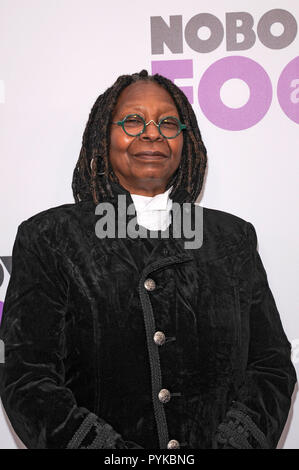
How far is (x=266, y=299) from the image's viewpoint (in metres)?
1.43

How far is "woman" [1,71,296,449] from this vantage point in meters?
1.23

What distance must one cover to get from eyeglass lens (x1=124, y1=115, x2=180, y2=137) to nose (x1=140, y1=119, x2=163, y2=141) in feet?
0.04

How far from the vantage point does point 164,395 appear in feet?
4.05

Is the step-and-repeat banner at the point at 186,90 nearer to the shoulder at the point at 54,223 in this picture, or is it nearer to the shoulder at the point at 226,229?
the shoulder at the point at 226,229

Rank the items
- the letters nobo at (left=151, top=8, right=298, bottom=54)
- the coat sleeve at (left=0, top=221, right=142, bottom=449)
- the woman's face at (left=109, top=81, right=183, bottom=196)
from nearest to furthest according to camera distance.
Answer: the coat sleeve at (left=0, top=221, right=142, bottom=449) < the woman's face at (left=109, top=81, right=183, bottom=196) < the letters nobo at (left=151, top=8, right=298, bottom=54)

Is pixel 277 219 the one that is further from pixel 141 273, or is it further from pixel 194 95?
pixel 141 273

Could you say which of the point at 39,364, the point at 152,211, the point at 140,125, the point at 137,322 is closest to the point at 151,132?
the point at 140,125

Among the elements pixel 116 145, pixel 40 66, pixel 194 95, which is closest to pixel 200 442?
pixel 116 145

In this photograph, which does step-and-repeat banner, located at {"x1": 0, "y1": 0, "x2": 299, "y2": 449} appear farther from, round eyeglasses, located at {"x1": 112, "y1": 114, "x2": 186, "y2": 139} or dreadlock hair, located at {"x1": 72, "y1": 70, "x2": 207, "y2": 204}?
round eyeglasses, located at {"x1": 112, "y1": 114, "x2": 186, "y2": 139}

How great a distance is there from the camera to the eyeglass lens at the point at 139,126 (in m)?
1.38

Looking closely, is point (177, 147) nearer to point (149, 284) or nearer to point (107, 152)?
point (107, 152)

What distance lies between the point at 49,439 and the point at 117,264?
40cm

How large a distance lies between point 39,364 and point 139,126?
2.00 feet

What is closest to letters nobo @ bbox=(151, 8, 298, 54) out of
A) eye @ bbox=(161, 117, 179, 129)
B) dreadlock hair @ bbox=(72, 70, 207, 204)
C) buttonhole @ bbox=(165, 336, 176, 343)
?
dreadlock hair @ bbox=(72, 70, 207, 204)
